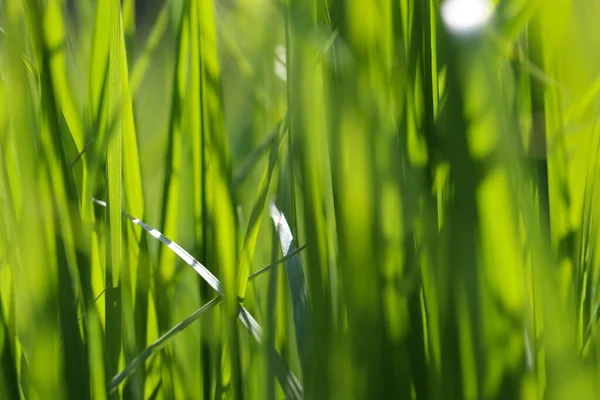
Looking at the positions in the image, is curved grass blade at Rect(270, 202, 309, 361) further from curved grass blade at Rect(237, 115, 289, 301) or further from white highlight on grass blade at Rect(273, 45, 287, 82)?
white highlight on grass blade at Rect(273, 45, 287, 82)

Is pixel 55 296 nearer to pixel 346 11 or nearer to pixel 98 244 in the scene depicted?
pixel 98 244

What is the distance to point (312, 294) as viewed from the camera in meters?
0.27

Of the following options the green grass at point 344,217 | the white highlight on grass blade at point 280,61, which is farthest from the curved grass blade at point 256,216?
the white highlight on grass blade at point 280,61

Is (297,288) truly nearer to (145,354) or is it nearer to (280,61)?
(145,354)

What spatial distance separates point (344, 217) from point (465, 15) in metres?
0.09

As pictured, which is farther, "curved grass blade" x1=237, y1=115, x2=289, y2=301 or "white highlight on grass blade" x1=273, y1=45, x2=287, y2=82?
"white highlight on grass blade" x1=273, y1=45, x2=287, y2=82

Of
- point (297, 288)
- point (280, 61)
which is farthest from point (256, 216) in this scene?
point (280, 61)

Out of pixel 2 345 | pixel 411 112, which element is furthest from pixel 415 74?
pixel 2 345

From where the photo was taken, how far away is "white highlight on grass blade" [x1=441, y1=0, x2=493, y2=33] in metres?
0.25

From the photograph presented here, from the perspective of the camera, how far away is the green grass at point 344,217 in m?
0.26

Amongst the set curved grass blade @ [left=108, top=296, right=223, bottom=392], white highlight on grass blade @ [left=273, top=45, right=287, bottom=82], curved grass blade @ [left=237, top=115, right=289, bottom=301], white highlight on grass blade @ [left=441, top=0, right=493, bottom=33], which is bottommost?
curved grass blade @ [left=108, top=296, right=223, bottom=392]

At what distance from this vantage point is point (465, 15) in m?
0.25

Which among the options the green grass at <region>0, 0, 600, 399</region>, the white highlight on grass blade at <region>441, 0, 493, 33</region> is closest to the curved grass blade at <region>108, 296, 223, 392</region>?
the green grass at <region>0, 0, 600, 399</region>

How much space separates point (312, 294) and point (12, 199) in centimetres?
19
